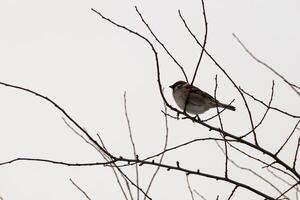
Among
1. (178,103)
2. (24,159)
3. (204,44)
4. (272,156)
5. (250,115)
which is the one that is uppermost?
(178,103)

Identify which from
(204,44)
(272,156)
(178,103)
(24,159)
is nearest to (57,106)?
(24,159)

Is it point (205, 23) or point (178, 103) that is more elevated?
point (178, 103)

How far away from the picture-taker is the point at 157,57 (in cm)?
268

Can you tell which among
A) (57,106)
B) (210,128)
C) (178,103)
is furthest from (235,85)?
(178,103)

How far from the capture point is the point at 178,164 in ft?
8.16

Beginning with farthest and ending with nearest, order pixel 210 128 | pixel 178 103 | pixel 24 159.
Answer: pixel 178 103 < pixel 210 128 < pixel 24 159

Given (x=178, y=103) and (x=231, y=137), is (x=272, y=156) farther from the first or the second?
(x=178, y=103)

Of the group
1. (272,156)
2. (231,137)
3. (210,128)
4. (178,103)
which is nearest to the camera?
(272,156)

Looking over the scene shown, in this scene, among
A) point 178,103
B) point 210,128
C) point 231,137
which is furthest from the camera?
point 178,103

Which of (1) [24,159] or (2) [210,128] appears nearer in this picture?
(1) [24,159]

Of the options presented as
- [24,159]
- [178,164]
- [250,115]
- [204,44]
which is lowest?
[24,159]

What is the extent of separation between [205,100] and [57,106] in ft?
15.9

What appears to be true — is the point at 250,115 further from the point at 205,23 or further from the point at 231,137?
the point at 205,23

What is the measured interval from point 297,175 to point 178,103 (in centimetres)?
466
